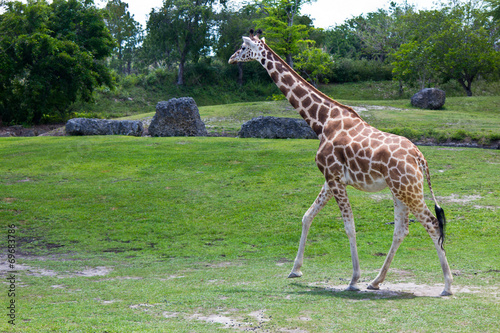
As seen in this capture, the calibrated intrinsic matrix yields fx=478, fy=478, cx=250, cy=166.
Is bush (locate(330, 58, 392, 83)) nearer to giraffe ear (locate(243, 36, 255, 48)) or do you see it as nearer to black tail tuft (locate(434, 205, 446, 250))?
giraffe ear (locate(243, 36, 255, 48))

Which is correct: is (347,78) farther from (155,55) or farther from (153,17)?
(155,55)

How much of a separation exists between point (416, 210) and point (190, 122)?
791 inches

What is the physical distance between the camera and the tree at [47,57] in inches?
1438

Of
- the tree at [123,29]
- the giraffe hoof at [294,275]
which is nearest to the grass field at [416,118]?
the giraffe hoof at [294,275]

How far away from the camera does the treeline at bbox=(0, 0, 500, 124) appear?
37.6m

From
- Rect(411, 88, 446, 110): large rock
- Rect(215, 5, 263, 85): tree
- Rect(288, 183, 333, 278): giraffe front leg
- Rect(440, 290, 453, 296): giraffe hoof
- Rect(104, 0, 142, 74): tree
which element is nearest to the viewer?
Rect(440, 290, 453, 296): giraffe hoof

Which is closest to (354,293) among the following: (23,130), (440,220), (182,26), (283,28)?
(440,220)

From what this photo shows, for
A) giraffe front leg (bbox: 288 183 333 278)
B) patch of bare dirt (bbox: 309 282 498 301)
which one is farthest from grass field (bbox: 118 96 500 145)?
patch of bare dirt (bbox: 309 282 498 301)

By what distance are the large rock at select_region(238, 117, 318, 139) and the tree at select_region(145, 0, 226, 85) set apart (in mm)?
37658

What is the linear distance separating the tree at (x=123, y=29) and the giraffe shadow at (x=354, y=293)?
210ft

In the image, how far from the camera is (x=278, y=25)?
155ft

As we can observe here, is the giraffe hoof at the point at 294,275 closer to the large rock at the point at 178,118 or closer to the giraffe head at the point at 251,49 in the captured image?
the giraffe head at the point at 251,49

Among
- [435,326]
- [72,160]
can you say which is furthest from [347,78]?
[435,326]

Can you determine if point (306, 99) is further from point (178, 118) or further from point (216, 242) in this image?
point (178, 118)
